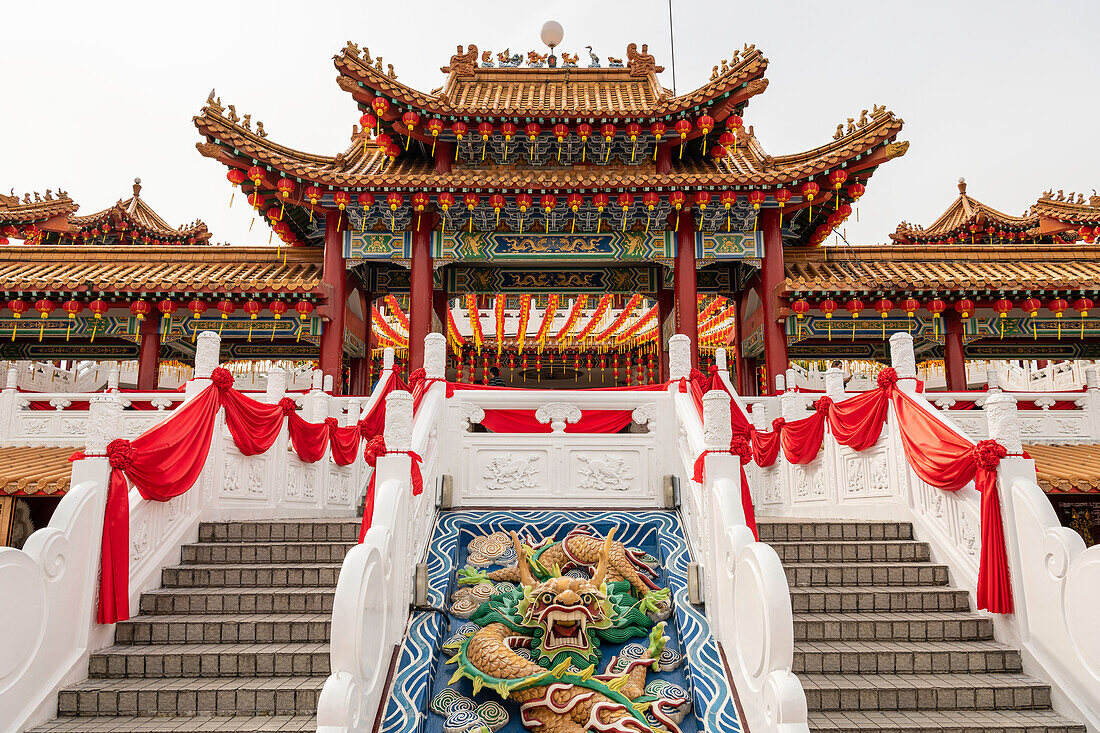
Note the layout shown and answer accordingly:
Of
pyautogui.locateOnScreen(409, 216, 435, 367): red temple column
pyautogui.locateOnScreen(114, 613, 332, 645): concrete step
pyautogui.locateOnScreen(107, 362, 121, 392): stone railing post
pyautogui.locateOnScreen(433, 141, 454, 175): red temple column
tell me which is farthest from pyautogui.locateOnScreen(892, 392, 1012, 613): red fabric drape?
pyautogui.locateOnScreen(433, 141, 454, 175): red temple column

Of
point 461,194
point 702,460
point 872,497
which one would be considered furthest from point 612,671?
point 461,194

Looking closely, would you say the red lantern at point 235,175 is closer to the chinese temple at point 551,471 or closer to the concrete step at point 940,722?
the chinese temple at point 551,471

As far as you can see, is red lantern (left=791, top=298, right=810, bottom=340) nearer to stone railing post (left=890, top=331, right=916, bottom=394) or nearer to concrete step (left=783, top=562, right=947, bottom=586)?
stone railing post (left=890, top=331, right=916, bottom=394)

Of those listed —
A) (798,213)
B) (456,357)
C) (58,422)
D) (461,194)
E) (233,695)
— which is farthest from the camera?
(456,357)

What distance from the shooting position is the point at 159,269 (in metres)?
11.5

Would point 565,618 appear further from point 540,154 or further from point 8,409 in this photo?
point 540,154

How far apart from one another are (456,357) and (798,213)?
25.7ft

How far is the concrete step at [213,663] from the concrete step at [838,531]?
363 cm

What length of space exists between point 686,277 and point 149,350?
27.9 ft

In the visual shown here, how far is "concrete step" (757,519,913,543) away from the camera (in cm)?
582

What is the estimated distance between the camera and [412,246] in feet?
36.0

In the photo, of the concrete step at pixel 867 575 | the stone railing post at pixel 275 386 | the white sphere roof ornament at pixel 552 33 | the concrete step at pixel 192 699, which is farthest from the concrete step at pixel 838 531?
the white sphere roof ornament at pixel 552 33

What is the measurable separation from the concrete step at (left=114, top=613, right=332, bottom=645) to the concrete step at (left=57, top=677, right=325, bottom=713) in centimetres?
43

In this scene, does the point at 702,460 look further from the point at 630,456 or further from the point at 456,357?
the point at 456,357
